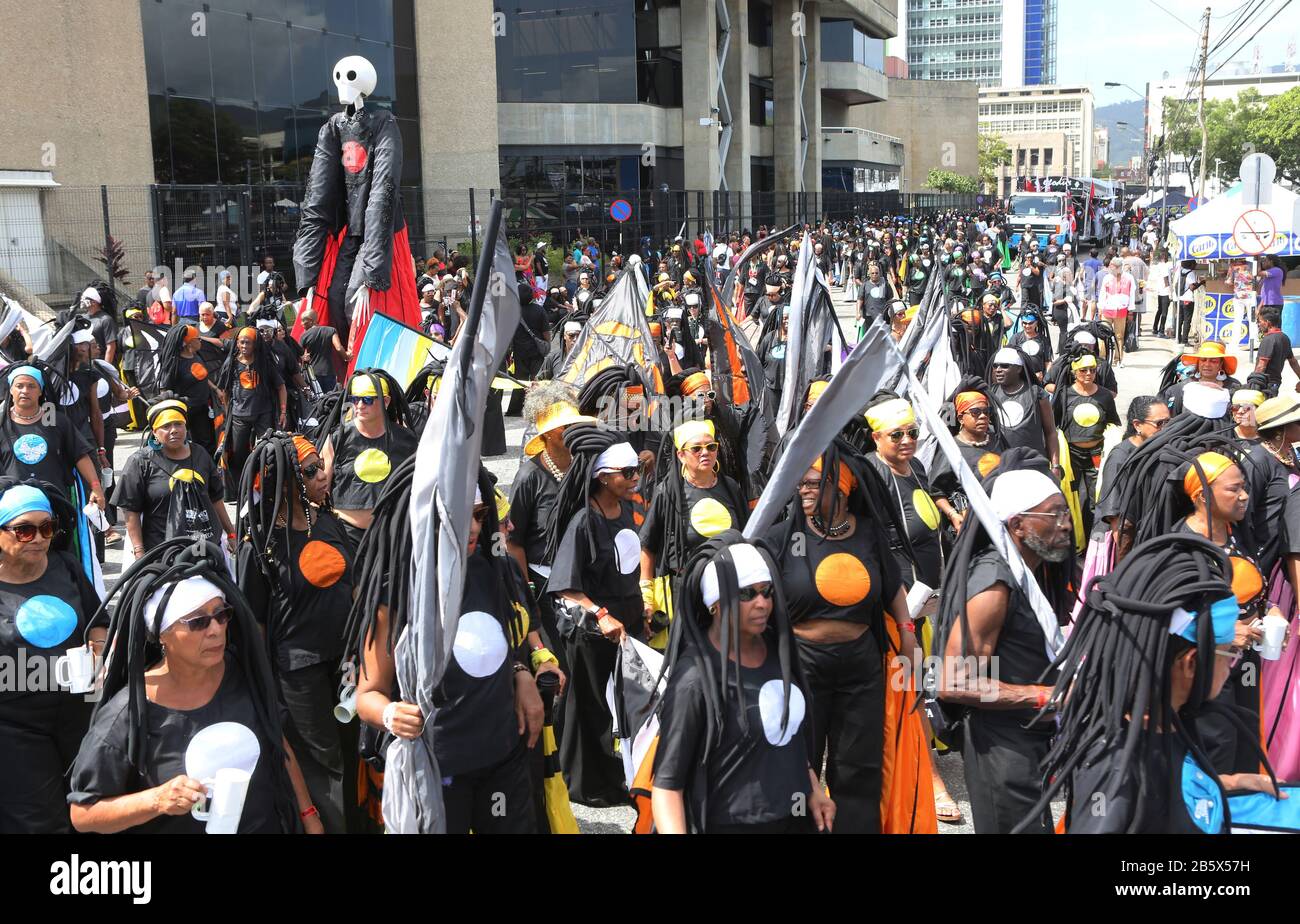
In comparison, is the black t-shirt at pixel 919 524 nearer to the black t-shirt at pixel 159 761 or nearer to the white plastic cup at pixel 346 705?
the white plastic cup at pixel 346 705

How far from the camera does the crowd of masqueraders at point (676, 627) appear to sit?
345cm

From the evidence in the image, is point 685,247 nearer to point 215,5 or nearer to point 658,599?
point 215,5

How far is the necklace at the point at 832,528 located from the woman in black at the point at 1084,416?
14.9 feet

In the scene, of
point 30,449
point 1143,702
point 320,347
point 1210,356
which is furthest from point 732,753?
point 320,347

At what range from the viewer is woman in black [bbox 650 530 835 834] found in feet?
11.8

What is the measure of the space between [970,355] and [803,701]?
840 cm

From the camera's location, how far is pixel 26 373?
7.79 m

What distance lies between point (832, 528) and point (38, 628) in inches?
109

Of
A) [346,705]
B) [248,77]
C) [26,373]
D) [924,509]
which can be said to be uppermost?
[248,77]

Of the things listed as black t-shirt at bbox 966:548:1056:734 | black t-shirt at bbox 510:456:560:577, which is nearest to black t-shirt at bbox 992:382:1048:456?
black t-shirt at bbox 510:456:560:577

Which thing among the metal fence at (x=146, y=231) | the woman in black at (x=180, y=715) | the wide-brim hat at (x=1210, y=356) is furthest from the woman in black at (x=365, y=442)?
the metal fence at (x=146, y=231)

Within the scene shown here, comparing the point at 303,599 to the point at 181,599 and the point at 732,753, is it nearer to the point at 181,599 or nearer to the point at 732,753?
the point at 181,599

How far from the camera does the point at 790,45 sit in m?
55.2

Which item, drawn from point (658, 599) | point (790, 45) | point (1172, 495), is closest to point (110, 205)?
point (658, 599)
